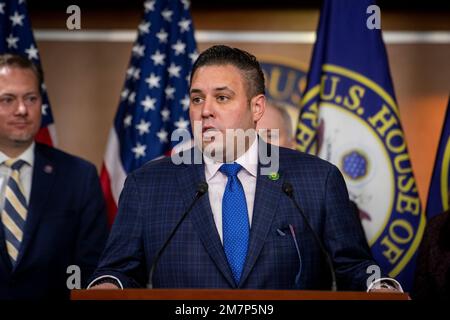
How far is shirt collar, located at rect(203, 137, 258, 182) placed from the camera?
2250 millimetres

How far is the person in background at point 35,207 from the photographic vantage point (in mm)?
3053

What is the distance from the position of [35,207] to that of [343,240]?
153 centimetres

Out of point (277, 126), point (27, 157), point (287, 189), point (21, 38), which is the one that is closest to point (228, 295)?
point (287, 189)

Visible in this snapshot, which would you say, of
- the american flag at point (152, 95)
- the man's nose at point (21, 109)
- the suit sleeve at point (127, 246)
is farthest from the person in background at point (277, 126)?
the suit sleeve at point (127, 246)

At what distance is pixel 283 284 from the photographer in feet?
6.91

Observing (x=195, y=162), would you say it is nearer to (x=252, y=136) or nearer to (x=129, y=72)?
(x=252, y=136)

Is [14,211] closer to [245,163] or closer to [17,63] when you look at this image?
[17,63]

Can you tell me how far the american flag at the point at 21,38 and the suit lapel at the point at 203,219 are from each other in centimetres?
169

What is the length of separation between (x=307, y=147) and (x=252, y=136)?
1.38m

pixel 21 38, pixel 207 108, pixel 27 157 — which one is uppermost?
pixel 21 38

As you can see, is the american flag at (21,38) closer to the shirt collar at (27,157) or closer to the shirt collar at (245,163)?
the shirt collar at (27,157)

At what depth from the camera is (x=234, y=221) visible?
2.16 m
